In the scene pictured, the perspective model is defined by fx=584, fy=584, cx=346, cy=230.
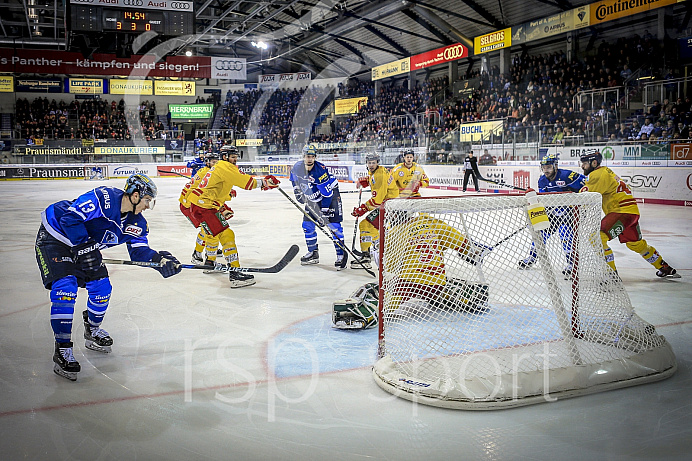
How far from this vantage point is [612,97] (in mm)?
15320

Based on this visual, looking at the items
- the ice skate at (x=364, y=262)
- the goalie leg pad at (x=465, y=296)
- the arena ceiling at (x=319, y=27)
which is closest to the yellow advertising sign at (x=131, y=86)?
the arena ceiling at (x=319, y=27)

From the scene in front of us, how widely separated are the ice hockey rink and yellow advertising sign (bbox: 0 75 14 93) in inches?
1114

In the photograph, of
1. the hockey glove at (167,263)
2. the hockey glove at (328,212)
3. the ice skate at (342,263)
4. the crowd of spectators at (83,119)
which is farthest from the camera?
the crowd of spectators at (83,119)

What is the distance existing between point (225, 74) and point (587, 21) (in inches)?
540

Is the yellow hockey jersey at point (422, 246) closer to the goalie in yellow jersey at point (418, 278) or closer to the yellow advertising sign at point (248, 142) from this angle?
the goalie in yellow jersey at point (418, 278)

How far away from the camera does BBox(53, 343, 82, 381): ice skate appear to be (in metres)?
3.24

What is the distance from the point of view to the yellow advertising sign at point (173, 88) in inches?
1211

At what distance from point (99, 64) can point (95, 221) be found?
76.1 ft

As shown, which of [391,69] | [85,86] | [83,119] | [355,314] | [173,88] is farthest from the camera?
[83,119]

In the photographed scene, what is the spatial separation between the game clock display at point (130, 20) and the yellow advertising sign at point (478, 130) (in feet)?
28.3

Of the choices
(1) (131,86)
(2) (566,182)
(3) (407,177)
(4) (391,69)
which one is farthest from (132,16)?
(1) (131,86)

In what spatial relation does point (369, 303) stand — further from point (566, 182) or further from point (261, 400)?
point (566, 182)

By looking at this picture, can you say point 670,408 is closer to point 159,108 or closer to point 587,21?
point 587,21

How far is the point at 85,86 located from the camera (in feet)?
97.5
